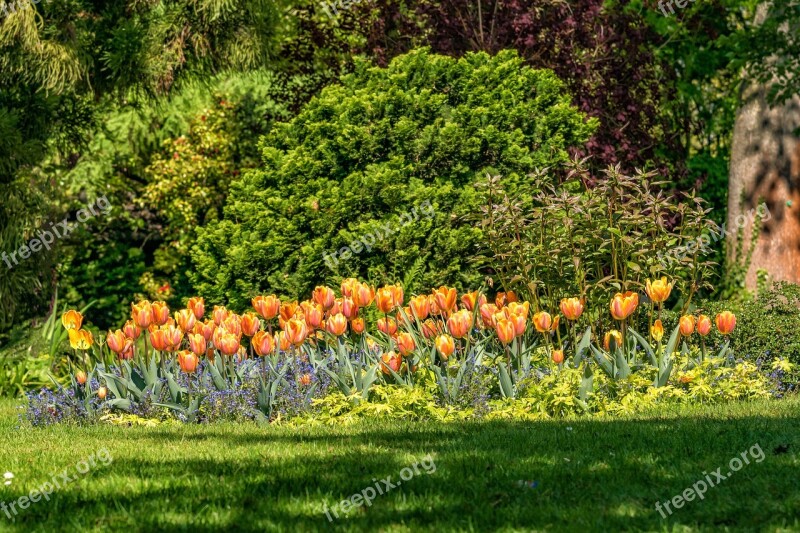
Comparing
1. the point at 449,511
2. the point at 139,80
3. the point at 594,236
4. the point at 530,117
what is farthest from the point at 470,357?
the point at 139,80

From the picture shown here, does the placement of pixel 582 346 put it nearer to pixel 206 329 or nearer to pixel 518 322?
pixel 518 322

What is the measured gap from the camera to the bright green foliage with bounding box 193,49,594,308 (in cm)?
1021

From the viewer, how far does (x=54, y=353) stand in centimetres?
1120

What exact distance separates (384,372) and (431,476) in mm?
2591

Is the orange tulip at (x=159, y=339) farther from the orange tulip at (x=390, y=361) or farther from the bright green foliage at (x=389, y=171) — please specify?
the bright green foliage at (x=389, y=171)

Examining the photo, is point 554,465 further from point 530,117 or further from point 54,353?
point 54,353

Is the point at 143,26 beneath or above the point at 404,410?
above

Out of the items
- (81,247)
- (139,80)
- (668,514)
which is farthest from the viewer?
(81,247)

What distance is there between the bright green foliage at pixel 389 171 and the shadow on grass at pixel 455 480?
3.68 meters

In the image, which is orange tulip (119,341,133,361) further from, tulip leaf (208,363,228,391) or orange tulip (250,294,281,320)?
orange tulip (250,294,281,320)

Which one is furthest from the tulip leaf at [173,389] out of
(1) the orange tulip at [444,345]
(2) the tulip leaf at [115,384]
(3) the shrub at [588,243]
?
(3) the shrub at [588,243]

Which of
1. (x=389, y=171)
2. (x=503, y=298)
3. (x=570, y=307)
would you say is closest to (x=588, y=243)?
(x=503, y=298)

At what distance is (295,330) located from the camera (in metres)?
7.62

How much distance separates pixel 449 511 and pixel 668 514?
97 cm
